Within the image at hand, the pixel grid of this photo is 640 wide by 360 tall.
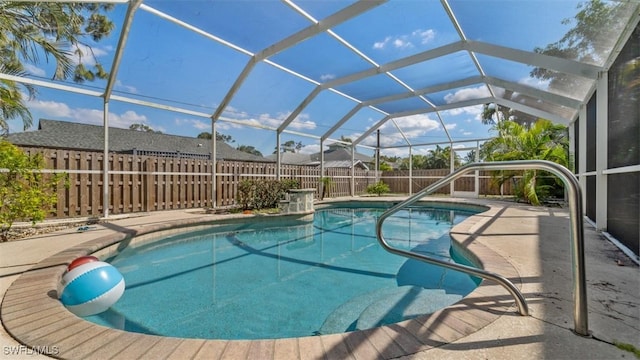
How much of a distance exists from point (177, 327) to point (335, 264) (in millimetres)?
2413

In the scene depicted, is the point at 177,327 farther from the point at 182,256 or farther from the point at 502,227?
the point at 502,227

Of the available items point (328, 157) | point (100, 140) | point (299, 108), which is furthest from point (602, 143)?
point (328, 157)

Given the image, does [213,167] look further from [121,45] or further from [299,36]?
[299,36]

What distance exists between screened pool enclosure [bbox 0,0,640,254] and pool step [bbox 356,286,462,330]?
2.61 metres

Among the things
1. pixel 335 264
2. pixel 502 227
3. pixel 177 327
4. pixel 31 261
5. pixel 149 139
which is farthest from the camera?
pixel 149 139

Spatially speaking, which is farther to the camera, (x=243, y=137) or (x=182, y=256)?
(x=243, y=137)

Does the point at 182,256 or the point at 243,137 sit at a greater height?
the point at 243,137

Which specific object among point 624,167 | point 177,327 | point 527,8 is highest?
point 527,8

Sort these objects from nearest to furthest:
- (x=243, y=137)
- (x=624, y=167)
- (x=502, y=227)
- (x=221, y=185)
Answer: (x=624, y=167), (x=502, y=227), (x=221, y=185), (x=243, y=137)

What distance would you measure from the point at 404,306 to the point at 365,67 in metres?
6.92

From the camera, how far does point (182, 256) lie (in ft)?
15.0

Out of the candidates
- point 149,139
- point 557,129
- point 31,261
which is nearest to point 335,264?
point 31,261

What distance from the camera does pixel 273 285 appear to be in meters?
3.47

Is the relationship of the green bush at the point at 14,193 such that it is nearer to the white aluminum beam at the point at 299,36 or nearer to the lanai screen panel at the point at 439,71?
the white aluminum beam at the point at 299,36
